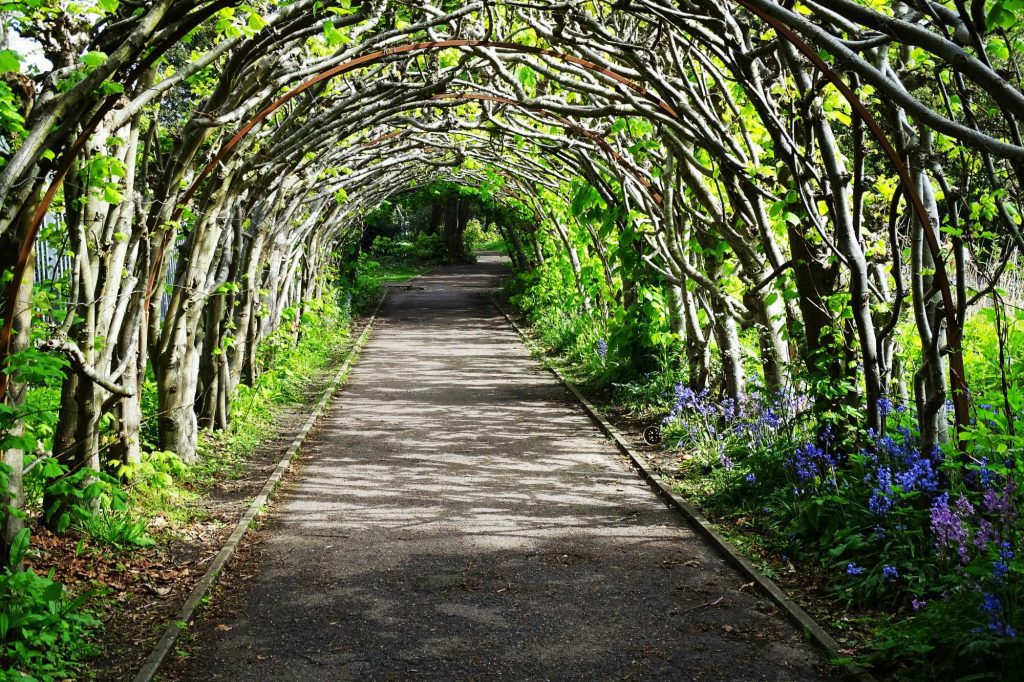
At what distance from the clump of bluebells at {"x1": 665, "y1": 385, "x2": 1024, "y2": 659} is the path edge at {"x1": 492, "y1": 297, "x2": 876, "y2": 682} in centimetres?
24

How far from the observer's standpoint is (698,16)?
6.30 metres

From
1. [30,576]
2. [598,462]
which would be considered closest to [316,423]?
[598,462]

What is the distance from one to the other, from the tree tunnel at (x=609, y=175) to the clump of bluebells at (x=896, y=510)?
0.88 feet

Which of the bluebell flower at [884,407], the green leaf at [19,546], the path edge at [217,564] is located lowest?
the path edge at [217,564]

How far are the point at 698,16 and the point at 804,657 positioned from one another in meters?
3.94

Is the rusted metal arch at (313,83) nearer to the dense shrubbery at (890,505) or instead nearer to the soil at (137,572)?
the soil at (137,572)

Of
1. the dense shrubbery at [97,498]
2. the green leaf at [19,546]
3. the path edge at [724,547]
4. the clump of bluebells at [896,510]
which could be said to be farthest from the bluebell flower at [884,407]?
the green leaf at [19,546]

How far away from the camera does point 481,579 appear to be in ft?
19.5

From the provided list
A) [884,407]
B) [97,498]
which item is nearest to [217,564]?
[97,498]

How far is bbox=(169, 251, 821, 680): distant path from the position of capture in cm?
473

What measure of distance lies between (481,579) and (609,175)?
6625mm

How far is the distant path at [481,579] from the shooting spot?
15.5 feet

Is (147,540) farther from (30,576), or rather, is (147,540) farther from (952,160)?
(952,160)

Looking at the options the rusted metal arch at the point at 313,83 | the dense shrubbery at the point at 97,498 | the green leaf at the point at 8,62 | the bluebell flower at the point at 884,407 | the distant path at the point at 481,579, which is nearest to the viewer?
the green leaf at the point at 8,62
